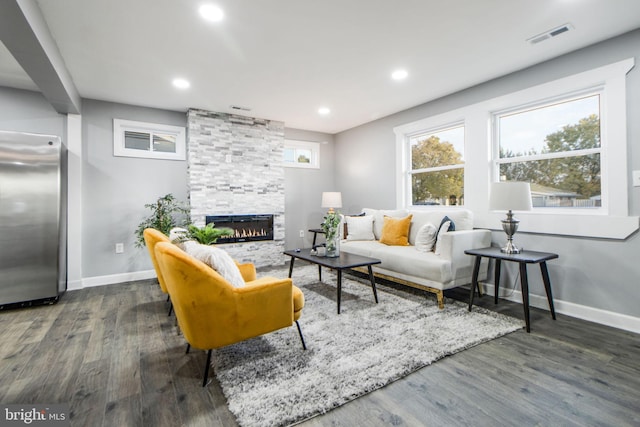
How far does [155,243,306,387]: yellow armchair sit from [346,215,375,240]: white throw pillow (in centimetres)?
259

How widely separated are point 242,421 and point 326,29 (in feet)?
9.02

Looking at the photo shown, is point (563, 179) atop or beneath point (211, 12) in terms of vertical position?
beneath

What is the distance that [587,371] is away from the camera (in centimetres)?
192

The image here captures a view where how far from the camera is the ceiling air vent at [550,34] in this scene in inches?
97.6

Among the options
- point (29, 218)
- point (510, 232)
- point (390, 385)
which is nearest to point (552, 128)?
point (510, 232)

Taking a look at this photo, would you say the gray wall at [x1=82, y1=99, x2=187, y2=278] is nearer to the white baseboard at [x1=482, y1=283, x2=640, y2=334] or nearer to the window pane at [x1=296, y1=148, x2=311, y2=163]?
the window pane at [x1=296, y1=148, x2=311, y2=163]

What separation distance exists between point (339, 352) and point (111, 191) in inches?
152

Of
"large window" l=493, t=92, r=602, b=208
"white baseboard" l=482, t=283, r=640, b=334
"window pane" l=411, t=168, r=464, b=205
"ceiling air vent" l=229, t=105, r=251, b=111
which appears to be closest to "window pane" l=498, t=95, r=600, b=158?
"large window" l=493, t=92, r=602, b=208

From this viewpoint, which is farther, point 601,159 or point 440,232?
point 440,232

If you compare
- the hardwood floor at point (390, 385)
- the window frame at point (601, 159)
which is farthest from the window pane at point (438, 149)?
the hardwood floor at point (390, 385)

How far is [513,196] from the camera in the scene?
2.79 m

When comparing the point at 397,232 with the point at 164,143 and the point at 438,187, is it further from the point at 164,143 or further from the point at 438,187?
the point at 164,143

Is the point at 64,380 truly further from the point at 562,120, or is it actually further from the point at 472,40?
the point at 562,120

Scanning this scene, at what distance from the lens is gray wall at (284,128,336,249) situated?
571 centimetres
